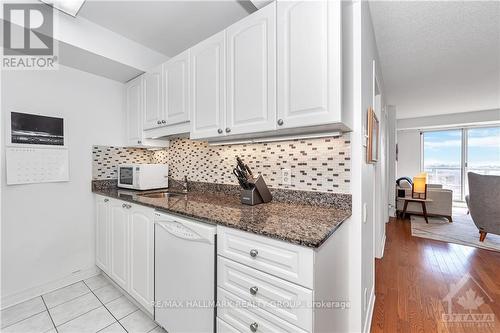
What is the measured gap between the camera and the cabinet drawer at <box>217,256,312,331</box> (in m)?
0.89

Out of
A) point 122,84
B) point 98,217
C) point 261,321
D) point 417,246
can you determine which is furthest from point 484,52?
point 98,217

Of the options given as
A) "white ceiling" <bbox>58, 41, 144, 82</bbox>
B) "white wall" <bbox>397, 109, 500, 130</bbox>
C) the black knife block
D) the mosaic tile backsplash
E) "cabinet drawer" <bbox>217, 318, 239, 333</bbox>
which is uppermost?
"white wall" <bbox>397, 109, 500, 130</bbox>

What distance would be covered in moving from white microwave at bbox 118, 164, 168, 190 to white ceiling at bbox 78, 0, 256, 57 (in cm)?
127

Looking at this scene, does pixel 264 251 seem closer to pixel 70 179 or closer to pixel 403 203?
pixel 70 179

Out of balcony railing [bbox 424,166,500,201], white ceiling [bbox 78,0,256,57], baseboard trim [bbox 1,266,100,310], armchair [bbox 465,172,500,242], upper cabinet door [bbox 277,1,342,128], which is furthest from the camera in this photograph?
balcony railing [bbox 424,166,500,201]

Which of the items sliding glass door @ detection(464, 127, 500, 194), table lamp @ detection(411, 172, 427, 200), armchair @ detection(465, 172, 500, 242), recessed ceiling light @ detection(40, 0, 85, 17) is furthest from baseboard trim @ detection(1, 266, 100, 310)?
sliding glass door @ detection(464, 127, 500, 194)

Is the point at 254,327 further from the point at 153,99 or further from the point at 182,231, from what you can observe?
the point at 153,99

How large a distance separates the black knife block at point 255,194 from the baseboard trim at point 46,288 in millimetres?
1923

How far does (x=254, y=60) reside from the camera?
1.45 meters

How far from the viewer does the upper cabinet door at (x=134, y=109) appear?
2.38 meters

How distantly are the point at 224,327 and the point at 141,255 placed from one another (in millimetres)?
867

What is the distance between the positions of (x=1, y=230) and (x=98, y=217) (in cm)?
66

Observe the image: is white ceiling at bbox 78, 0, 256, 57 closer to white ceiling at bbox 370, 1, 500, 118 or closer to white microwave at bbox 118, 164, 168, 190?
white ceiling at bbox 370, 1, 500, 118

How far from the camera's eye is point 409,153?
686 centimetres
